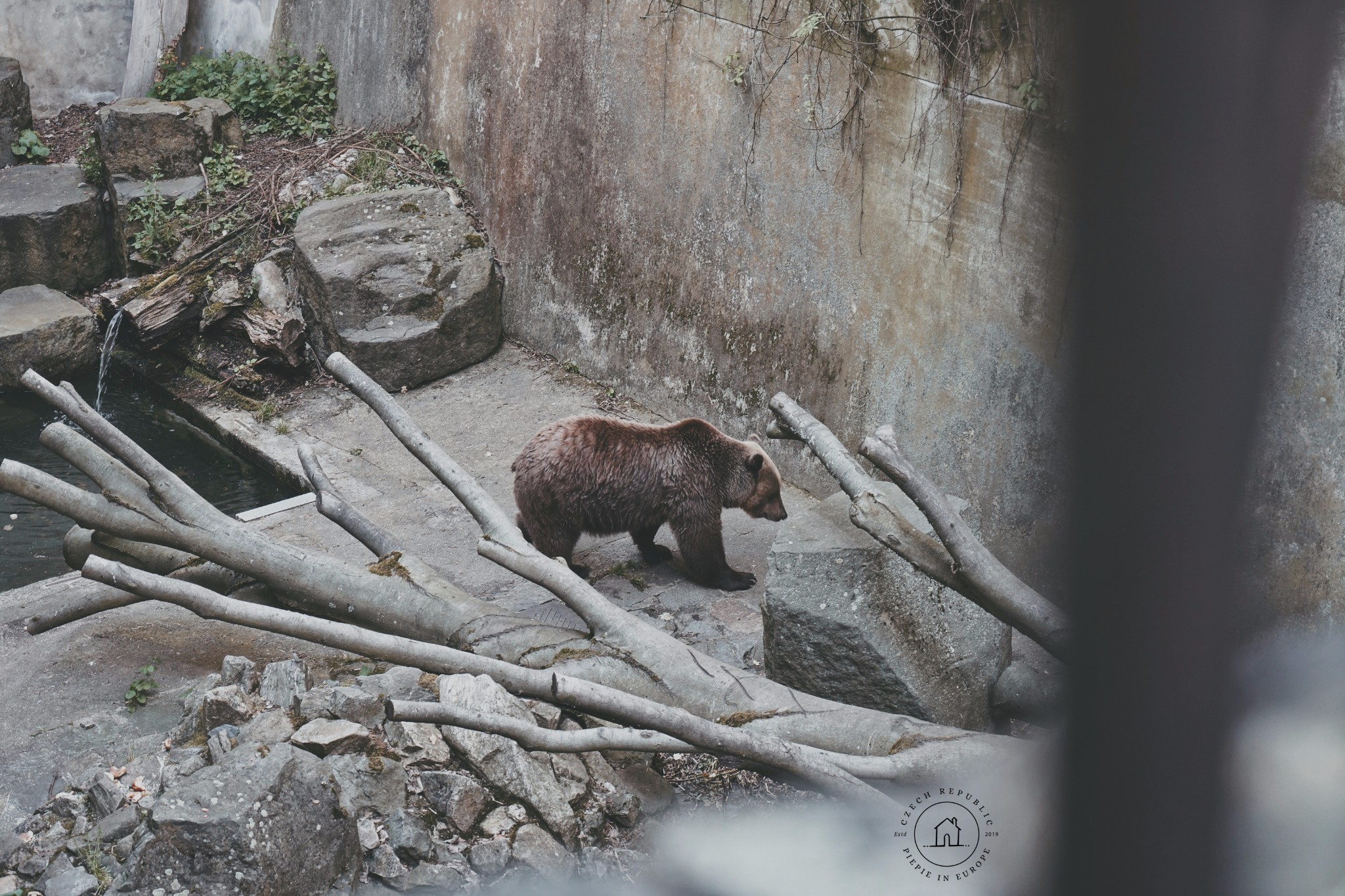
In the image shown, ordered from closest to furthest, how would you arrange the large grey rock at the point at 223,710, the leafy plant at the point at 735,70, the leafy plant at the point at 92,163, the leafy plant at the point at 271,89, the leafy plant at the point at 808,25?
1. the large grey rock at the point at 223,710
2. the leafy plant at the point at 808,25
3. the leafy plant at the point at 735,70
4. the leafy plant at the point at 92,163
5. the leafy plant at the point at 271,89

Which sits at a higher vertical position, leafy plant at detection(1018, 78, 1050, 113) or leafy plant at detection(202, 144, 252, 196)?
leafy plant at detection(1018, 78, 1050, 113)

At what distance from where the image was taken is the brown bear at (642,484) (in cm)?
565

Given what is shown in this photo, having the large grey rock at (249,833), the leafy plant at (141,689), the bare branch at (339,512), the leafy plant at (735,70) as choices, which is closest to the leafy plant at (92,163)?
the leafy plant at (735,70)

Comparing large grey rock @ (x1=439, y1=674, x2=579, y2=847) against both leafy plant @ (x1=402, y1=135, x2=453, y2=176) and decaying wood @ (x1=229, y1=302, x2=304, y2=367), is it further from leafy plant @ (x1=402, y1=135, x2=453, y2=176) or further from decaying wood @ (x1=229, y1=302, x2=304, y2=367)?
leafy plant @ (x1=402, y1=135, x2=453, y2=176)

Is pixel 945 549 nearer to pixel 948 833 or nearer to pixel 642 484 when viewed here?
pixel 948 833

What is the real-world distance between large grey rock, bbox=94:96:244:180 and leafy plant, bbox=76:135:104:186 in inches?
13.1

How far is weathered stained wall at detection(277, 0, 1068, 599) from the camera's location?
5.65m

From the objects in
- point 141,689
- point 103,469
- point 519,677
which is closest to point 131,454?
point 103,469

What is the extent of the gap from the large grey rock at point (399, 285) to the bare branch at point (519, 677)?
13.8ft

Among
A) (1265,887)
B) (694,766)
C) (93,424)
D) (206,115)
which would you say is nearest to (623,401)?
(93,424)

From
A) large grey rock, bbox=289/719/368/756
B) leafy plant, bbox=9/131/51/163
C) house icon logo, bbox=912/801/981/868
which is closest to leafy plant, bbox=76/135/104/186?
leafy plant, bbox=9/131/51/163

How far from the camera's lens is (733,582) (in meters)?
5.99

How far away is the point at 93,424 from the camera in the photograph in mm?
5031

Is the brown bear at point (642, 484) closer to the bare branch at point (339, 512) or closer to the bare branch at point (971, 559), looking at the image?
the bare branch at point (339, 512)
